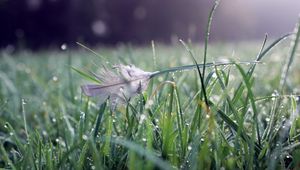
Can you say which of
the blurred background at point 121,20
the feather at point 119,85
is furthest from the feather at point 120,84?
the blurred background at point 121,20

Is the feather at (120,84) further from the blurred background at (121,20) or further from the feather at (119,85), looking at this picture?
the blurred background at (121,20)

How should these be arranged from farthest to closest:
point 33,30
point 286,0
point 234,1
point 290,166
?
1. point 286,0
2. point 234,1
3. point 33,30
4. point 290,166

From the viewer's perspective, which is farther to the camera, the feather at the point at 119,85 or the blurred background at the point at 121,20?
the blurred background at the point at 121,20

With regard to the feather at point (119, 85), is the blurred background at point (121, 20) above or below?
above

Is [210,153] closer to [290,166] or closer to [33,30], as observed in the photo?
[290,166]

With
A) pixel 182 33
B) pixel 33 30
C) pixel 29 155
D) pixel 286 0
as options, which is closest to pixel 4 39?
pixel 33 30

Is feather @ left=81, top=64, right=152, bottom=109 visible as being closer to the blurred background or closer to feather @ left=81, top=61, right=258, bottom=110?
feather @ left=81, top=61, right=258, bottom=110

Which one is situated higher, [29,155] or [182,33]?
[182,33]
